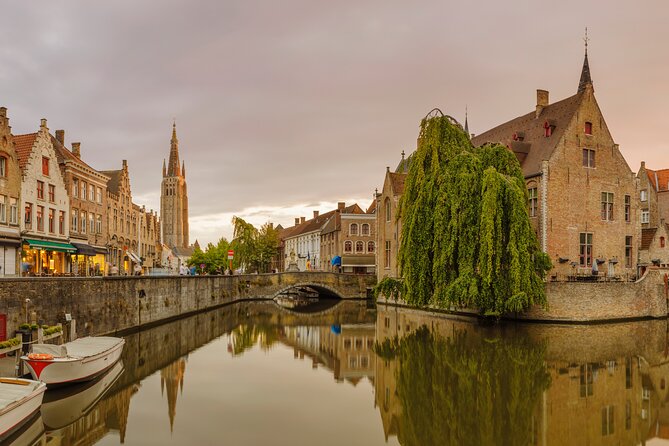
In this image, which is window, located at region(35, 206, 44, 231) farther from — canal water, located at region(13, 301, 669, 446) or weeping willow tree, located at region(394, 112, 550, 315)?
weeping willow tree, located at region(394, 112, 550, 315)

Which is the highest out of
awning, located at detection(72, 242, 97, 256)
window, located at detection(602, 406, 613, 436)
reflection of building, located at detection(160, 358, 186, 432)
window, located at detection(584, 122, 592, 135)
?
window, located at detection(584, 122, 592, 135)

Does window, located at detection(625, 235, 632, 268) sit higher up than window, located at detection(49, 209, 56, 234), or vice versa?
window, located at detection(49, 209, 56, 234)

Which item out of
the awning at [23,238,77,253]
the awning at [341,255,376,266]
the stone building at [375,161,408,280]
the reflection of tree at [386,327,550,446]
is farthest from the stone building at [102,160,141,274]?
the reflection of tree at [386,327,550,446]

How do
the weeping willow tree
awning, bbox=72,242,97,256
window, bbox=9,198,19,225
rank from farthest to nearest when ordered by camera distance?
A: awning, bbox=72,242,97,256 → window, bbox=9,198,19,225 → the weeping willow tree

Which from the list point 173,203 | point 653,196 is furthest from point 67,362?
point 173,203

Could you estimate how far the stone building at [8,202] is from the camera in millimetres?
24391

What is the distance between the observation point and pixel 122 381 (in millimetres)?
15094

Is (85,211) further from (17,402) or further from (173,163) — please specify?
(173,163)

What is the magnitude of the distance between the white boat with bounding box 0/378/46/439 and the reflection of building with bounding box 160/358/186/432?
8.32 ft

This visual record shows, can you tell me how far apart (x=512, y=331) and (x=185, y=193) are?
353 feet

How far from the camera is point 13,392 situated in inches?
397

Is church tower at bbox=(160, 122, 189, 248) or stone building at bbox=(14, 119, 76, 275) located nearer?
stone building at bbox=(14, 119, 76, 275)

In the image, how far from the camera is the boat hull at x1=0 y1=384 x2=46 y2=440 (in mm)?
9289

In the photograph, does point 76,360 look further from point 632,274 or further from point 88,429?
point 632,274
